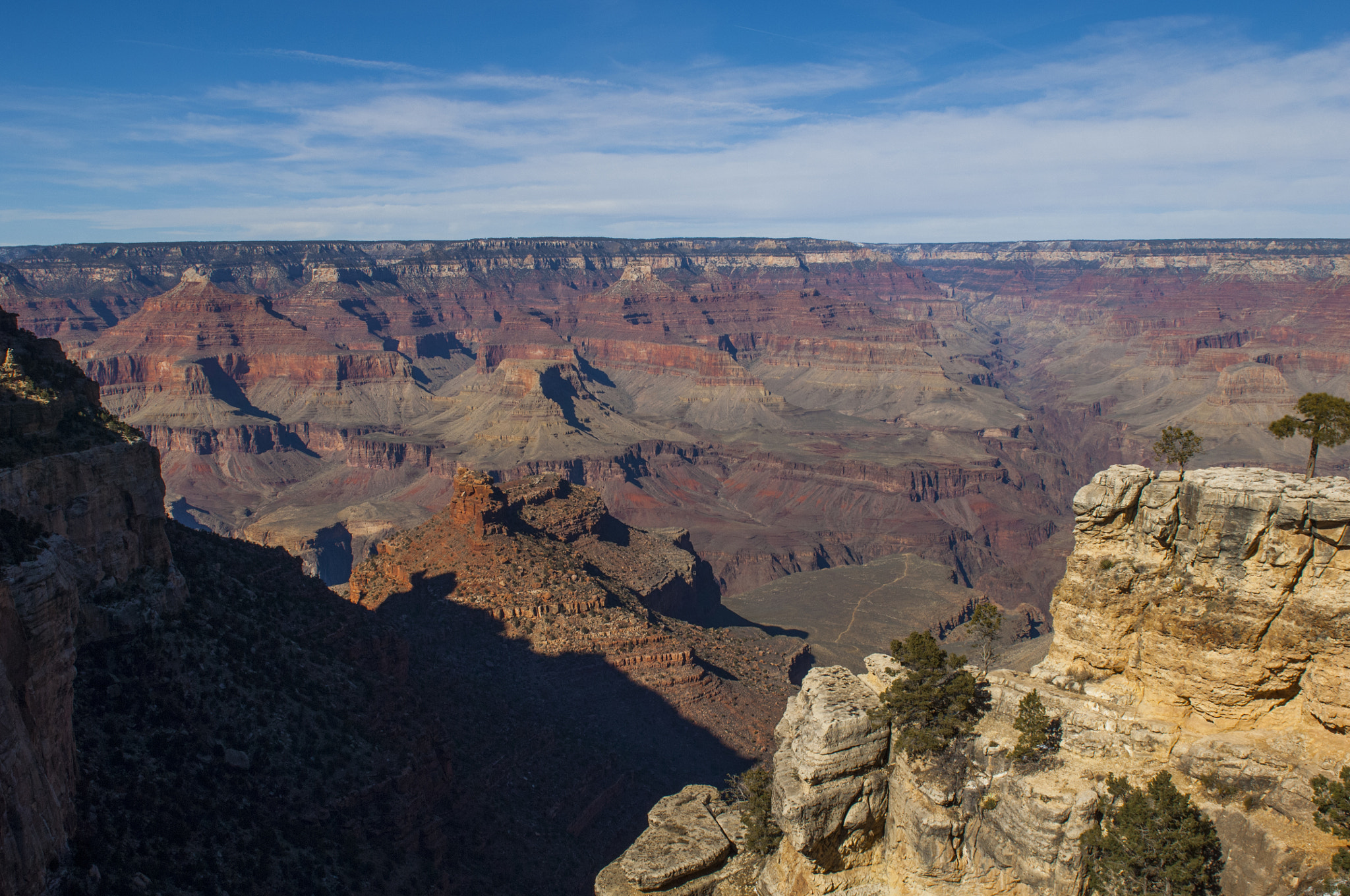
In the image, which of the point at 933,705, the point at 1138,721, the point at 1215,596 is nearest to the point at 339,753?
the point at 933,705

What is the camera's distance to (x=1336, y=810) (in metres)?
21.2

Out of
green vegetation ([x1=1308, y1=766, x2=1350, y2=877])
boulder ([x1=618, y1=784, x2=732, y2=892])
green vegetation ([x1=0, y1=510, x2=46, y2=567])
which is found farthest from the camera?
boulder ([x1=618, y1=784, x2=732, y2=892])

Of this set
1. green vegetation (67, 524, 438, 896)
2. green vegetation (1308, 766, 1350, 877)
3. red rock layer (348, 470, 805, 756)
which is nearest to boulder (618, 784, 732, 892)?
green vegetation (67, 524, 438, 896)

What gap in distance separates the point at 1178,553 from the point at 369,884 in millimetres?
27905

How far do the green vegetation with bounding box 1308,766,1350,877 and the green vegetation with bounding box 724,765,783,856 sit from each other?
1412 centimetres

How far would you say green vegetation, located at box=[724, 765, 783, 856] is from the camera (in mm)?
30484

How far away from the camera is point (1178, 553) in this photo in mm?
24984

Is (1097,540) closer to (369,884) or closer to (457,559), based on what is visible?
(369,884)

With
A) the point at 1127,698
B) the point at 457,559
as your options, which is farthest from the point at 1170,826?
the point at 457,559

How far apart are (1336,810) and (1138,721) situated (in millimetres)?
4700

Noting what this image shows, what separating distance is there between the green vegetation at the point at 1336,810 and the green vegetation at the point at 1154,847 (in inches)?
95.2

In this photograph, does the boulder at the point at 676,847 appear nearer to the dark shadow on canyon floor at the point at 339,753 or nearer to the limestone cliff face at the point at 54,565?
the dark shadow on canyon floor at the point at 339,753

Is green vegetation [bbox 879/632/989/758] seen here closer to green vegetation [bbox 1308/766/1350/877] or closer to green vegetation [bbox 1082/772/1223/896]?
green vegetation [bbox 1082/772/1223/896]

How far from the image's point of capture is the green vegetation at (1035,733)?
83.3 ft
